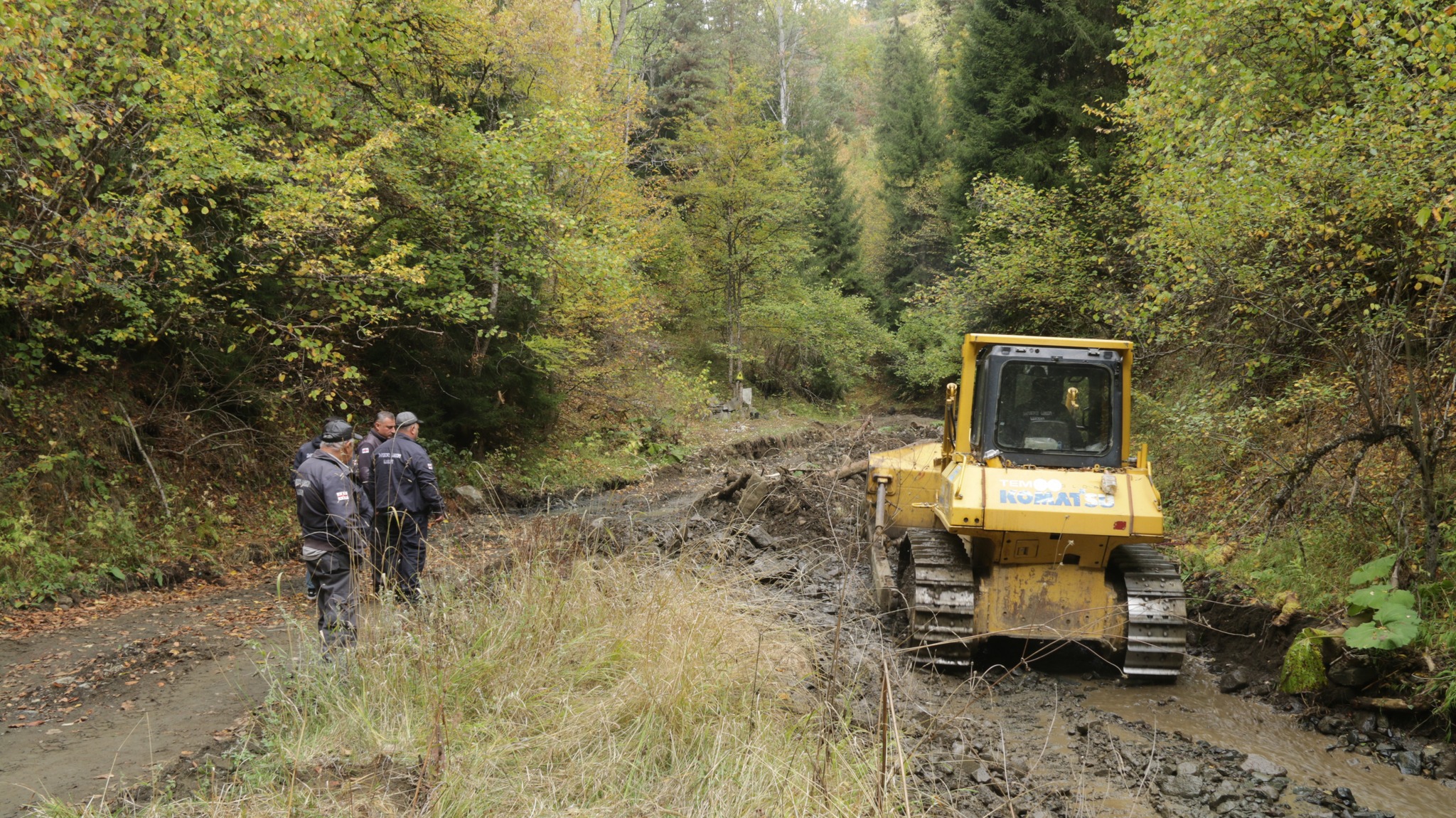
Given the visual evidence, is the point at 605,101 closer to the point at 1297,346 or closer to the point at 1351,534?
the point at 1297,346

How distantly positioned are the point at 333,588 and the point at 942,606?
4.06 m

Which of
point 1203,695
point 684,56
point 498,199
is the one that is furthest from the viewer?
point 684,56

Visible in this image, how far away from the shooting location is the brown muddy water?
14.7 feet

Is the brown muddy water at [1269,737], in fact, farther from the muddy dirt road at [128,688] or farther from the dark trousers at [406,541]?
the muddy dirt road at [128,688]

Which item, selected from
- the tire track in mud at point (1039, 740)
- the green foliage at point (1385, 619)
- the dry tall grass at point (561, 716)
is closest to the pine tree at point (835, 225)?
the tire track in mud at point (1039, 740)

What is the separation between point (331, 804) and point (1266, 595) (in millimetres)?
6842

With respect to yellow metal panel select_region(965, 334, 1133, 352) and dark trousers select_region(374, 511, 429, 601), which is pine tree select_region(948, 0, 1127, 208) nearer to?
yellow metal panel select_region(965, 334, 1133, 352)

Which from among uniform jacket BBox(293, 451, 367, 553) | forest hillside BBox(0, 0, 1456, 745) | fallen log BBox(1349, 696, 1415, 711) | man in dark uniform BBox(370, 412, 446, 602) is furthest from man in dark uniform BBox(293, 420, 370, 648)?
fallen log BBox(1349, 696, 1415, 711)

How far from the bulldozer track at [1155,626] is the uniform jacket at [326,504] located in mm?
5204

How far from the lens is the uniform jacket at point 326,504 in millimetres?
5309

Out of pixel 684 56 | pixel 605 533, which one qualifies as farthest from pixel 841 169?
pixel 605 533

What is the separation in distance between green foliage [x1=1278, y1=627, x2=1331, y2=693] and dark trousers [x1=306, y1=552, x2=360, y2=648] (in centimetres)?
606

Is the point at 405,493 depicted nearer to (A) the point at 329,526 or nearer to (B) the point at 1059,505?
(A) the point at 329,526

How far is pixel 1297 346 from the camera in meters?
8.90
